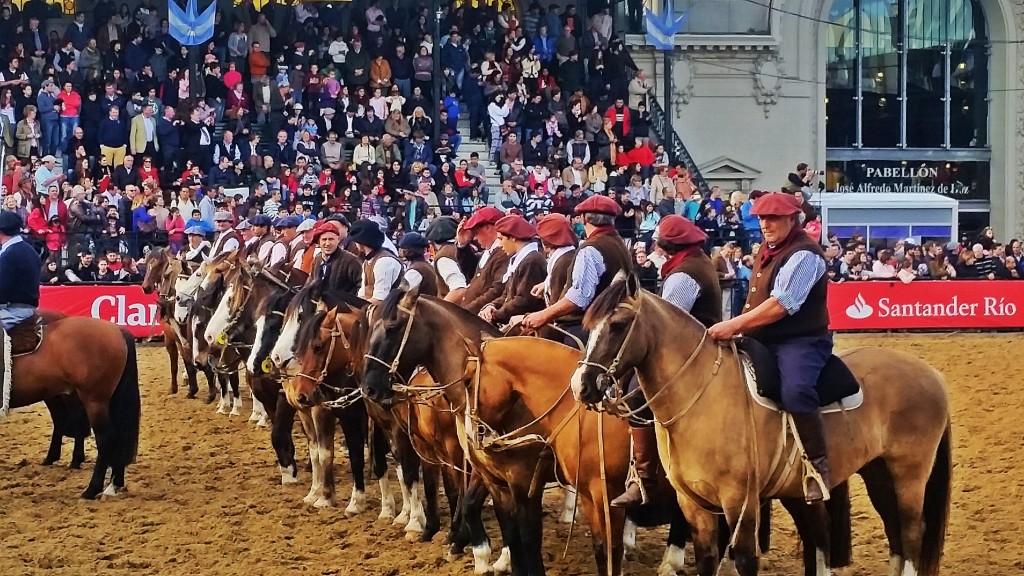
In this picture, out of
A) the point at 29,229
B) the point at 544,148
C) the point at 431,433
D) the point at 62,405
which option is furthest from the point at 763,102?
the point at 431,433

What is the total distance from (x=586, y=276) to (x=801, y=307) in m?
1.43

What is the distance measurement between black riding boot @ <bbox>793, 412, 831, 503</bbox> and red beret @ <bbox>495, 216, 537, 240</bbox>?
3156mm

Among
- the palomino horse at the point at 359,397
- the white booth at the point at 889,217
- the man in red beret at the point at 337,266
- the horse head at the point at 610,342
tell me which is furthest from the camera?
the white booth at the point at 889,217

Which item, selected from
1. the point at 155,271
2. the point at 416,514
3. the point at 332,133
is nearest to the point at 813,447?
the point at 416,514

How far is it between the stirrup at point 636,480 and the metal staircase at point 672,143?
66.3 ft

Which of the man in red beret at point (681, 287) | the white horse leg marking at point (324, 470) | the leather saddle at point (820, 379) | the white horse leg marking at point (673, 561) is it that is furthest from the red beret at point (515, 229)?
the leather saddle at point (820, 379)

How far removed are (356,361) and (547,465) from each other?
7.08 ft

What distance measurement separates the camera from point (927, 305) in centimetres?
2527

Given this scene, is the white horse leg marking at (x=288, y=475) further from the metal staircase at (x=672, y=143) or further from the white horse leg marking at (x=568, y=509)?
the metal staircase at (x=672, y=143)

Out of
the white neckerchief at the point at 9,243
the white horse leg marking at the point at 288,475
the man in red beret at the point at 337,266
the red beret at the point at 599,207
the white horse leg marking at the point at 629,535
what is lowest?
the white horse leg marking at the point at 288,475

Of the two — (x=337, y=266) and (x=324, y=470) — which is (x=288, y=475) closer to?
(x=324, y=470)

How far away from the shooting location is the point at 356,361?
1003 centimetres

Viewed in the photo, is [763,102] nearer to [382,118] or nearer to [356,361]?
[382,118]

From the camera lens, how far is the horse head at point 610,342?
6887 mm
